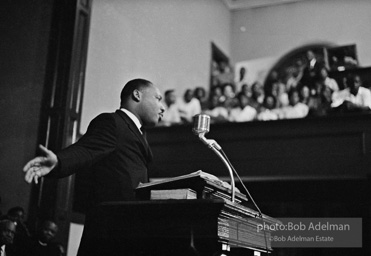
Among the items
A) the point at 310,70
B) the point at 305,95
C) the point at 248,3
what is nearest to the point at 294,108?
the point at 305,95

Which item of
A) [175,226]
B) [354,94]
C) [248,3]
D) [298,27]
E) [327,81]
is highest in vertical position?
[248,3]

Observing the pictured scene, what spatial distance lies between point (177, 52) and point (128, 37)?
1.78 metres

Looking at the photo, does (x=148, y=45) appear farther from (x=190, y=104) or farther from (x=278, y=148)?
(x=278, y=148)

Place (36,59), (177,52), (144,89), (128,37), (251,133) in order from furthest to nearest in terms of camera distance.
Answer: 1. (177,52)
2. (128,37)
3. (251,133)
4. (36,59)
5. (144,89)

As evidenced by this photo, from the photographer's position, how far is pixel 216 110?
773 cm

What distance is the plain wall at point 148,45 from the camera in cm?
574

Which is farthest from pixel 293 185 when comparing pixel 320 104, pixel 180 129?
pixel 320 104

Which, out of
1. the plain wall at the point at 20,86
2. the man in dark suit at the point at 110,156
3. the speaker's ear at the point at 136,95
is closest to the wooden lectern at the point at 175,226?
the man in dark suit at the point at 110,156

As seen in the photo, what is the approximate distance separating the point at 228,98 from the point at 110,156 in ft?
19.9

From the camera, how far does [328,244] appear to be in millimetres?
4785

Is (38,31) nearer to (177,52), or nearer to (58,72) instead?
(58,72)

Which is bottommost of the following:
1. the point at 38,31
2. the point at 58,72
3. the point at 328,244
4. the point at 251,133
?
the point at 328,244

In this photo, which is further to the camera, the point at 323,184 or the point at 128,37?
the point at 128,37

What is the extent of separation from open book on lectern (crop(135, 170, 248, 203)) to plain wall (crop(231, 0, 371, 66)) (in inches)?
334
